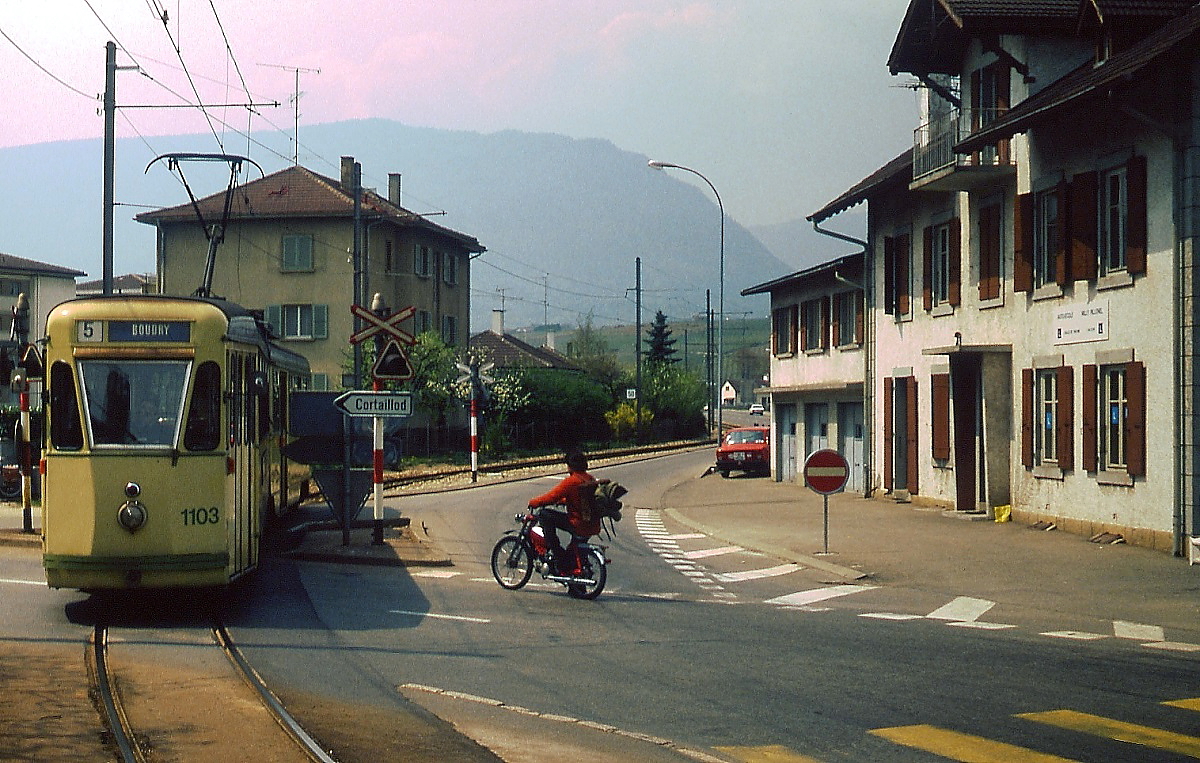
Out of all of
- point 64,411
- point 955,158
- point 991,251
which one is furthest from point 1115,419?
point 64,411

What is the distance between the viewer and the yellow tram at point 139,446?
13.1m

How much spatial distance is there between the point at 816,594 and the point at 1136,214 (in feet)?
26.5

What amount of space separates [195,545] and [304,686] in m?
3.64

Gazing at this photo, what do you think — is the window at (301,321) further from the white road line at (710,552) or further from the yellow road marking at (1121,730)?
the yellow road marking at (1121,730)

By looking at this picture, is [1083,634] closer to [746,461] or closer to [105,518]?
[105,518]

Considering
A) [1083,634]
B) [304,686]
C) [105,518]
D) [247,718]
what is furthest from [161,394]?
[1083,634]

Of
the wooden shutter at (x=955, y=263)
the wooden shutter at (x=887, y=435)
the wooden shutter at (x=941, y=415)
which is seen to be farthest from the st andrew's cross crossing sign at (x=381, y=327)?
the wooden shutter at (x=887, y=435)

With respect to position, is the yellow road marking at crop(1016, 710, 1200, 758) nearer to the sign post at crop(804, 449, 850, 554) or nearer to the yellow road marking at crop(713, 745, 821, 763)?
the yellow road marking at crop(713, 745, 821, 763)

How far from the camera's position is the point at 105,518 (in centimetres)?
1311

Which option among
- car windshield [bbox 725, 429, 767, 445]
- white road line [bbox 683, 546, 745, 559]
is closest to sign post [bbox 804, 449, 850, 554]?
white road line [bbox 683, 546, 745, 559]

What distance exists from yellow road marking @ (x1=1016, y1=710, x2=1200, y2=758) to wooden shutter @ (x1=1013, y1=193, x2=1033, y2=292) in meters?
17.1

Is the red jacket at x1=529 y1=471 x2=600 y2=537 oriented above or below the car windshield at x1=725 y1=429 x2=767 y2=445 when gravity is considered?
below

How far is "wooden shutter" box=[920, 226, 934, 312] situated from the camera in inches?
1208

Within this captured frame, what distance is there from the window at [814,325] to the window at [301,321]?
2663cm
